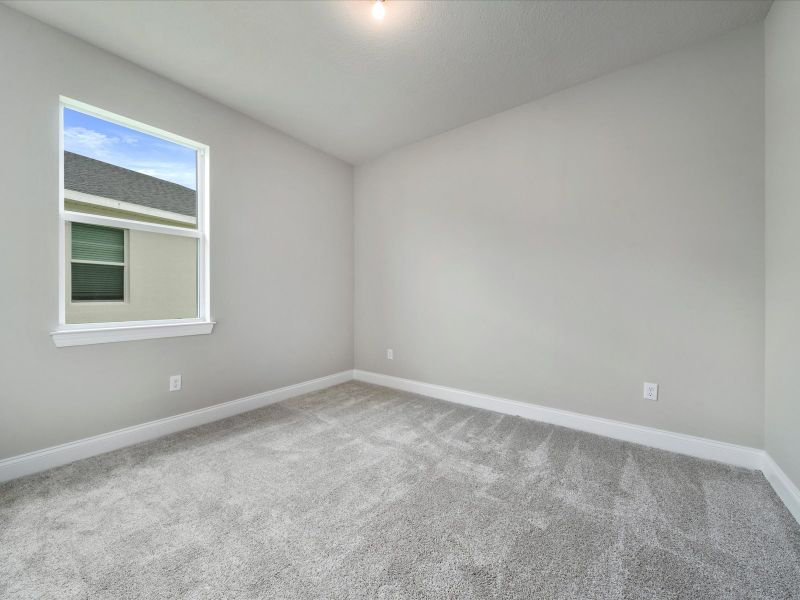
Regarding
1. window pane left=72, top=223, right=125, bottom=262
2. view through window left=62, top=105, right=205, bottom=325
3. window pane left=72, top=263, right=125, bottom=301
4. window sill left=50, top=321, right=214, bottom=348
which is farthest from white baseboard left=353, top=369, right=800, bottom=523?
window pane left=72, top=223, right=125, bottom=262

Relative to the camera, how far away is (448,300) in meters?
3.35

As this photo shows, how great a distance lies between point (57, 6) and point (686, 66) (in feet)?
12.3

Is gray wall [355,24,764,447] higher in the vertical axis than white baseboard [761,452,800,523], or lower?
higher

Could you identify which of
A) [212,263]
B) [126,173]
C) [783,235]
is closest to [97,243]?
[126,173]

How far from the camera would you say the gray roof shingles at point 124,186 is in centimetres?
220

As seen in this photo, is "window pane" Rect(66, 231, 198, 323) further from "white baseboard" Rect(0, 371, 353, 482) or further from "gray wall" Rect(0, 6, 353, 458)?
"white baseboard" Rect(0, 371, 353, 482)

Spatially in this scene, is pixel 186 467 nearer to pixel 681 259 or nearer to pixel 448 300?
pixel 448 300

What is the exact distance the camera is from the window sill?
208 centimetres

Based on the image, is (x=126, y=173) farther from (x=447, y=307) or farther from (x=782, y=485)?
(x=782, y=485)

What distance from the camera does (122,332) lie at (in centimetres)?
229

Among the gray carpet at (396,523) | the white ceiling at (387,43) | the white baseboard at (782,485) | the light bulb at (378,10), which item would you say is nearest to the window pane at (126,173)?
the white ceiling at (387,43)

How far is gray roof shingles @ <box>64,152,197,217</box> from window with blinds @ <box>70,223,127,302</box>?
256 mm

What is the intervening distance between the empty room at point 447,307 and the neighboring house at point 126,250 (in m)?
0.02

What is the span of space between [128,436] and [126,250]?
1.30 m
